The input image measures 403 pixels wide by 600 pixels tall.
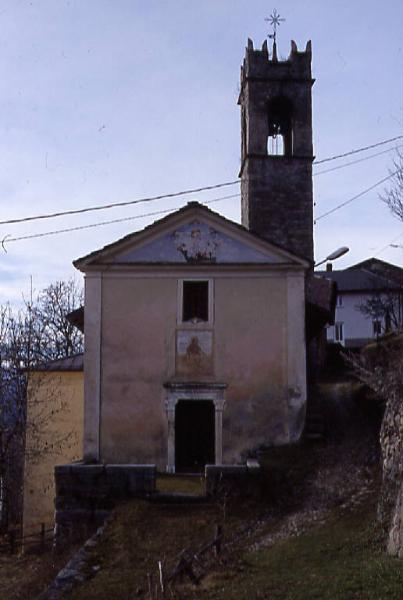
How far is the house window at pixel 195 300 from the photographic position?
18.0m

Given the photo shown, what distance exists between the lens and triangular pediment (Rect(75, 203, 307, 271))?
18.0m

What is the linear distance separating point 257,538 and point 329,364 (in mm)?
18394

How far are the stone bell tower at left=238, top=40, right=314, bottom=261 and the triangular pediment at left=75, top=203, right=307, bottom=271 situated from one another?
370 inches

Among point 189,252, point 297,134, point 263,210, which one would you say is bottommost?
point 189,252

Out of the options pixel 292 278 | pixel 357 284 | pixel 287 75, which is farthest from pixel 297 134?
pixel 357 284

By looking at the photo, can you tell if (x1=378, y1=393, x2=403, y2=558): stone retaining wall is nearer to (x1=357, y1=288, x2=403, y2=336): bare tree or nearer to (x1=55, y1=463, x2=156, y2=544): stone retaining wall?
(x1=55, y1=463, x2=156, y2=544): stone retaining wall

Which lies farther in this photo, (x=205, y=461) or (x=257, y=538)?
(x=205, y=461)

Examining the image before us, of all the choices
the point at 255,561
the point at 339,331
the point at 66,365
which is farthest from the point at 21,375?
the point at 339,331

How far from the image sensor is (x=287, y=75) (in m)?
28.5

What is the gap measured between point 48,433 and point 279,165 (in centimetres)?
1254

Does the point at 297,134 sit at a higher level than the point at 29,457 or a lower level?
higher

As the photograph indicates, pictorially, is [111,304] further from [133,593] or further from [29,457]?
[133,593]

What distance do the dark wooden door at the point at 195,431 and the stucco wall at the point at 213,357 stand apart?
875 millimetres

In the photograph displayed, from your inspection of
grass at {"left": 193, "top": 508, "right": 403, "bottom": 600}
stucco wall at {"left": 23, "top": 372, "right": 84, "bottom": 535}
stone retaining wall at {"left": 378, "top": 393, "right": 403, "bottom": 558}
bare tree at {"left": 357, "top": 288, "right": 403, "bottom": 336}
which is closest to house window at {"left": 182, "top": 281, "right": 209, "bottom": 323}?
stucco wall at {"left": 23, "top": 372, "right": 84, "bottom": 535}
